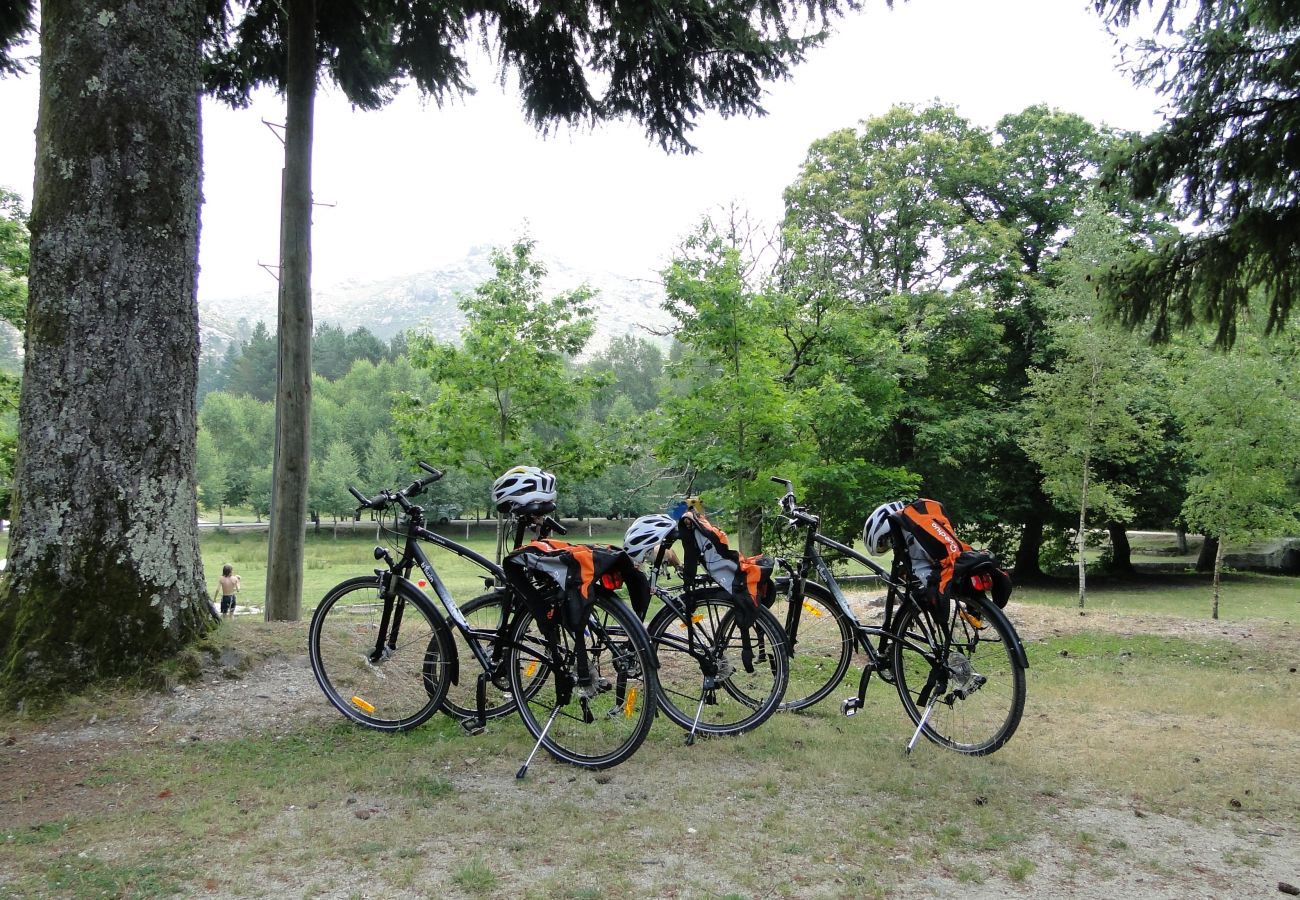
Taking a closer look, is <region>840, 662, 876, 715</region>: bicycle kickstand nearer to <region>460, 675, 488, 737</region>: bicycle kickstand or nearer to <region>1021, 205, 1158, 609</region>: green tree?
<region>460, 675, 488, 737</region>: bicycle kickstand

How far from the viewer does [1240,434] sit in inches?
573

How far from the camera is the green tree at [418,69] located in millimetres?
7379

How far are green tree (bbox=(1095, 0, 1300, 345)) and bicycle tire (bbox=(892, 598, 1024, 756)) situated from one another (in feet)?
14.0

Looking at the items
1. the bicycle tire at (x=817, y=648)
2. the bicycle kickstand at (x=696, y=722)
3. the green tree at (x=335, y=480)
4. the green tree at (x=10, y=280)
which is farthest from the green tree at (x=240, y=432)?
the bicycle kickstand at (x=696, y=722)

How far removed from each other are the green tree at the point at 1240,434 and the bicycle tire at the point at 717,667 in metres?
12.7

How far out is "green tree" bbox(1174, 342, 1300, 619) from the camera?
14.4 metres

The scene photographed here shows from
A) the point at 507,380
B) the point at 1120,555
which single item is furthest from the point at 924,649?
the point at 1120,555

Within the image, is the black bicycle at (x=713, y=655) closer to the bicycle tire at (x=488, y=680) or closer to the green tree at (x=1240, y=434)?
the bicycle tire at (x=488, y=680)

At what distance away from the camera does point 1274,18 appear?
612 centimetres

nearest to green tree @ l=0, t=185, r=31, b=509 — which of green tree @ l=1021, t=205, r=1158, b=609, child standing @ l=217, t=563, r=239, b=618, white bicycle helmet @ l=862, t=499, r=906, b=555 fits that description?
child standing @ l=217, t=563, r=239, b=618

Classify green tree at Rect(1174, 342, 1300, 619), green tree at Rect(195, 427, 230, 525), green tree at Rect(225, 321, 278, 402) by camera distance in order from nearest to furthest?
1. green tree at Rect(1174, 342, 1300, 619)
2. green tree at Rect(195, 427, 230, 525)
3. green tree at Rect(225, 321, 278, 402)

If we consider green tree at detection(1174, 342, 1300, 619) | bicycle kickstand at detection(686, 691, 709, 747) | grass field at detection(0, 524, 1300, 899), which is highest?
green tree at detection(1174, 342, 1300, 619)

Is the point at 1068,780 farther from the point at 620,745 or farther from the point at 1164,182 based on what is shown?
the point at 1164,182

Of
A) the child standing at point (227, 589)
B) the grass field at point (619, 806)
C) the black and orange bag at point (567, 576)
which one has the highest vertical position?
the black and orange bag at point (567, 576)
